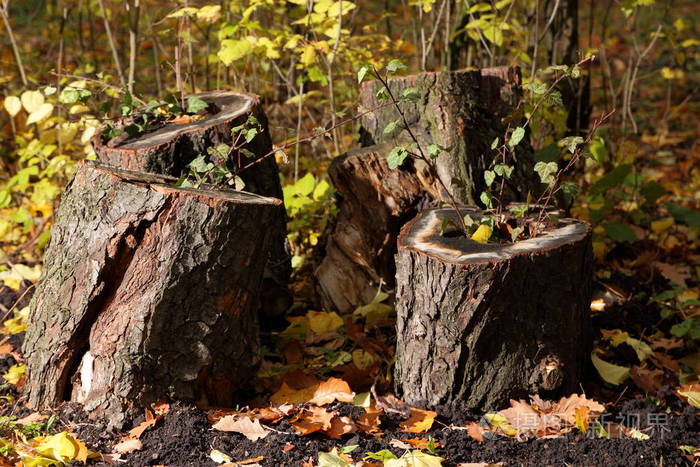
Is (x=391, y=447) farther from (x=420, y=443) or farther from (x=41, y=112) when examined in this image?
(x=41, y=112)

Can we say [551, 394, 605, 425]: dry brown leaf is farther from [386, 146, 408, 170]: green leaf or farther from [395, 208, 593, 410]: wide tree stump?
[386, 146, 408, 170]: green leaf

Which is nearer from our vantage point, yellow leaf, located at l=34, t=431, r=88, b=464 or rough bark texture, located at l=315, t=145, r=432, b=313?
yellow leaf, located at l=34, t=431, r=88, b=464

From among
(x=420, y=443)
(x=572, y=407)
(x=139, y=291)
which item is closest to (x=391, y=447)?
(x=420, y=443)

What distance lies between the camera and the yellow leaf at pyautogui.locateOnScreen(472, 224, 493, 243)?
10.2 feet

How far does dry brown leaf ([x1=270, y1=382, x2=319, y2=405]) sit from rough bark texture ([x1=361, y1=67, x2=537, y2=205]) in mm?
1176

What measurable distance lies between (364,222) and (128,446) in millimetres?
1614

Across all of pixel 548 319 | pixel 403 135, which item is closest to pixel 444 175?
pixel 403 135

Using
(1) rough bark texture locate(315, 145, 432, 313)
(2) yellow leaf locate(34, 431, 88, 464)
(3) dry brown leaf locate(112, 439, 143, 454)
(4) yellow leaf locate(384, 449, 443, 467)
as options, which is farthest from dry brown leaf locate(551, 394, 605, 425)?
(2) yellow leaf locate(34, 431, 88, 464)

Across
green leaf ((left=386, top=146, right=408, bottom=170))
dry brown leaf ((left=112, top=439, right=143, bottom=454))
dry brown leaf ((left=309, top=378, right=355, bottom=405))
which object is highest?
green leaf ((left=386, top=146, right=408, bottom=170))

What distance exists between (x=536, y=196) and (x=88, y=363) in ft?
7.30

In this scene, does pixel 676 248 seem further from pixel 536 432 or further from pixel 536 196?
pixel 536 432

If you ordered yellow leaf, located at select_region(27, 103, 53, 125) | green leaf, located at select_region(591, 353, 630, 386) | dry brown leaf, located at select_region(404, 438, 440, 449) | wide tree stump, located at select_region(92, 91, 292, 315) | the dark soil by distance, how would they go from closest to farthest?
the dark soil
dry brown leaf, located at select_region(404, 438, 440, 449)
green leaf, located at select_region(591, 353, 630, 386)
wide tree stump, located at select_region(92, 91, 292, 315)
yellow leaf, located at select_region(27, 103, 53, 125)

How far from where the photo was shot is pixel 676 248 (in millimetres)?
4766

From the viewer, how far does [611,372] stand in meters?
3.31
